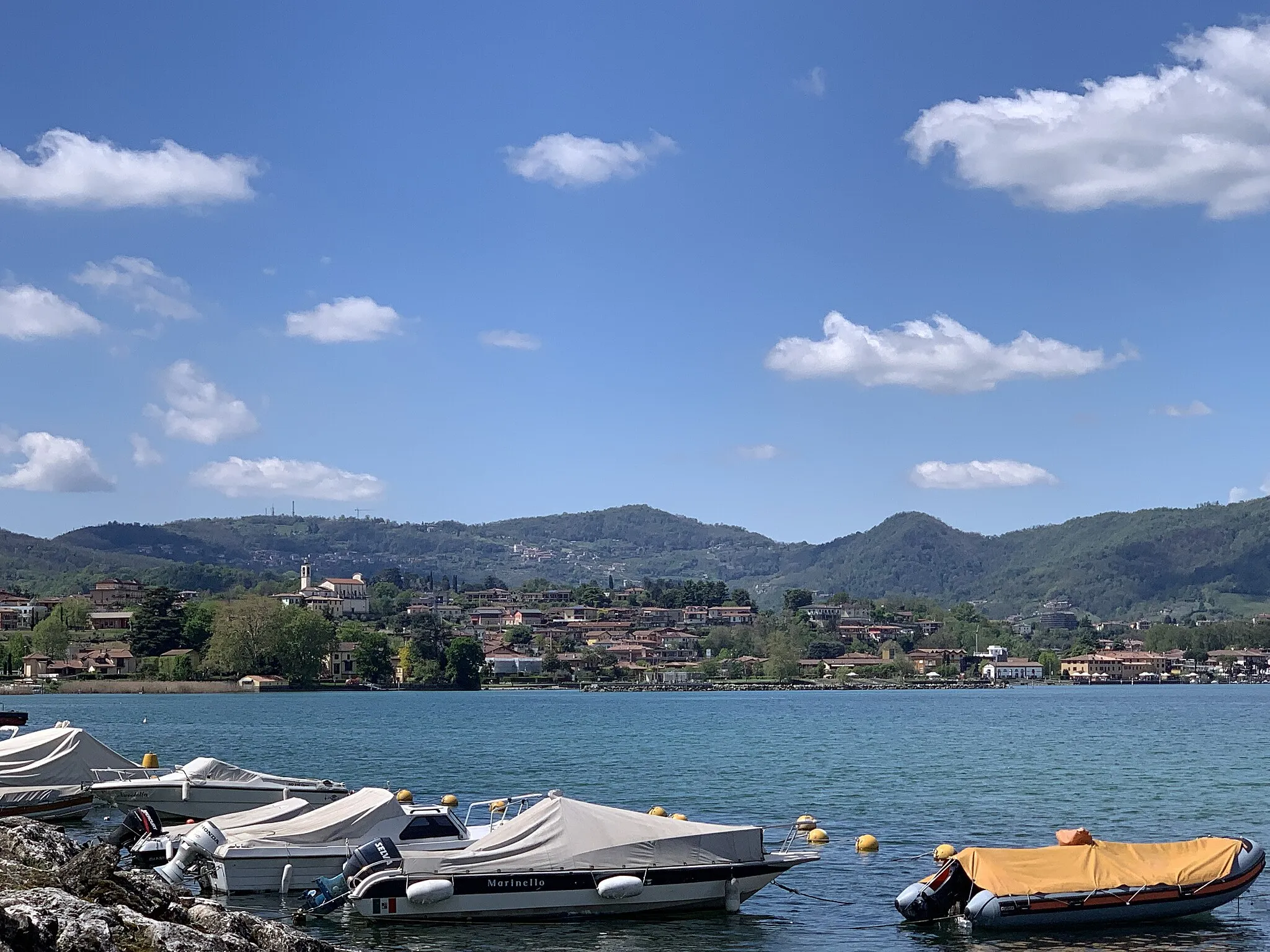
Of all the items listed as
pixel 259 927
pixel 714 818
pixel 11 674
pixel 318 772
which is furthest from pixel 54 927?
pixel 11 674

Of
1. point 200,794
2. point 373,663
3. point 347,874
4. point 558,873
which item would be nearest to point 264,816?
point 347,874

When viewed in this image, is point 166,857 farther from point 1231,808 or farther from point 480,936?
point 1231,808

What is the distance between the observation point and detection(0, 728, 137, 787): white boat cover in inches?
1554

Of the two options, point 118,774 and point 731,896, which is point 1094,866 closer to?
point 731,896

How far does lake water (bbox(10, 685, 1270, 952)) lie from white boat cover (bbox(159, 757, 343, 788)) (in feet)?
27.5

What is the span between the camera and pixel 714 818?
4225 cm

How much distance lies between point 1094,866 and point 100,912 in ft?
58.1

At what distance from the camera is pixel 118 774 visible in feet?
135

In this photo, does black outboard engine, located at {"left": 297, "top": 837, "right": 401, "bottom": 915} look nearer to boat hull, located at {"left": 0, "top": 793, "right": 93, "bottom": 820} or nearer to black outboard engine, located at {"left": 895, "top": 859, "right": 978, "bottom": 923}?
black outboard engine, located at {"left": 895, "top": 859, "right": 978, "bottom": 923}

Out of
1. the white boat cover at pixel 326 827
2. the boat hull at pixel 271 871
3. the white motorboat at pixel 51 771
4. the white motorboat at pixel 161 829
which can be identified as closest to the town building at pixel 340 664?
the white motorboat at pixel 51 771

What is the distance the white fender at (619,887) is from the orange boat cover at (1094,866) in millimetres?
5905

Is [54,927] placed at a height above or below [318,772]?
above

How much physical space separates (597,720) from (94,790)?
77.3m

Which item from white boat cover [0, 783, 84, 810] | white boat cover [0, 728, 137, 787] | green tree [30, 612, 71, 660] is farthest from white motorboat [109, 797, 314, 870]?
green tree [30, 612, 71, 660]
